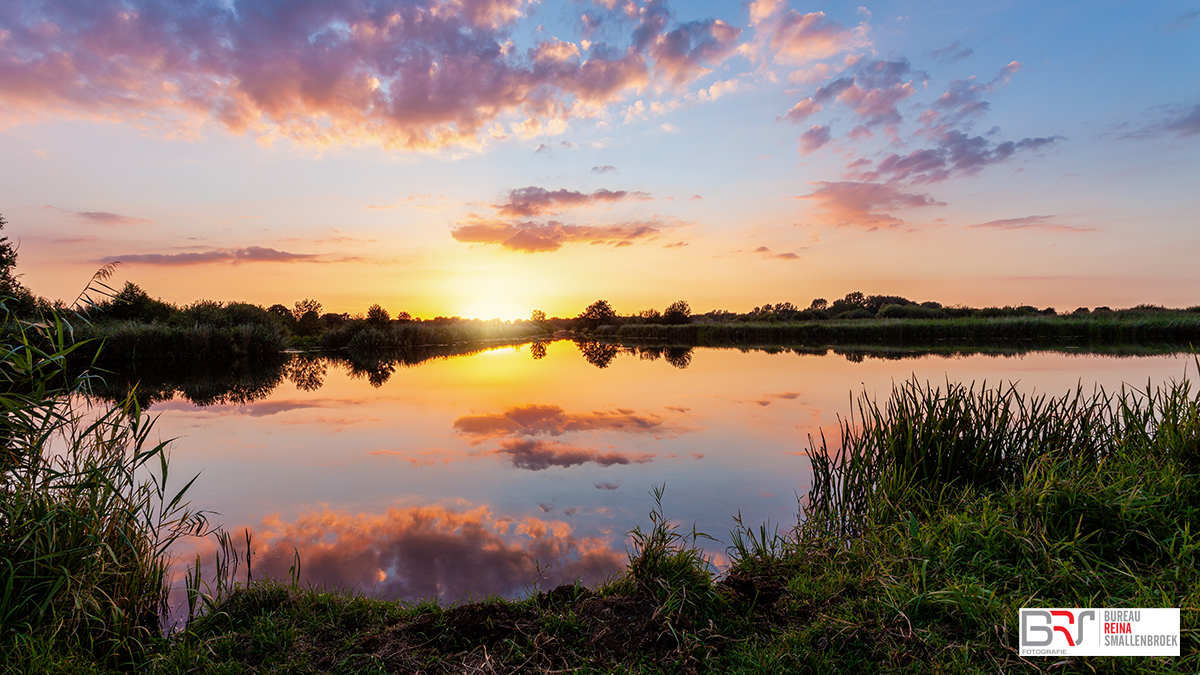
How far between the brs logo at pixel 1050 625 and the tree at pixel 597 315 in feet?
220

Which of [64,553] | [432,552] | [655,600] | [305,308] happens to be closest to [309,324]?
[305,308]

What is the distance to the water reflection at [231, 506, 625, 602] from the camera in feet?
11.3

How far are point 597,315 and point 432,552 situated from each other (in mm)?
67040

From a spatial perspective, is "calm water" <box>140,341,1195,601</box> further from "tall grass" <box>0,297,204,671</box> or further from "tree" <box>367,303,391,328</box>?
"tree" <box>367,303,391,328</box>

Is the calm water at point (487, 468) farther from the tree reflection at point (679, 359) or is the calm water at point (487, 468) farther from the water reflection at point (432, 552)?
the tree reflection at point (679, 359)

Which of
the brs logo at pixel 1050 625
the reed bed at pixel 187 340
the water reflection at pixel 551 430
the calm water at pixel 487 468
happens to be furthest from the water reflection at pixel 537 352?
the brs logo at pixel 1050 625

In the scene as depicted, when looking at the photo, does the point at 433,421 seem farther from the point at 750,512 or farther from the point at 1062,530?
the point at 1062,530

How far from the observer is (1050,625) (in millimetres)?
2150

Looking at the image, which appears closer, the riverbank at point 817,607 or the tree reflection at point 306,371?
the riverbank at point 817,607

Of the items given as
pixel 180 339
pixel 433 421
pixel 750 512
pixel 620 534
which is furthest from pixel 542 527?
pixel 180 339

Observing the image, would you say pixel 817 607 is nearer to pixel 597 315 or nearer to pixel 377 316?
pixel 377 316

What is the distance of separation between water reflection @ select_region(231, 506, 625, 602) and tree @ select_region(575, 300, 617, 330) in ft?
212

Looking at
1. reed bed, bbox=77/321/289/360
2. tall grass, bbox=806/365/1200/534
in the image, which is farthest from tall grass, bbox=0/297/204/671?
reed bed, bbox=77/321/289/360

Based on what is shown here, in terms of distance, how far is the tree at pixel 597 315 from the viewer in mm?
70062
